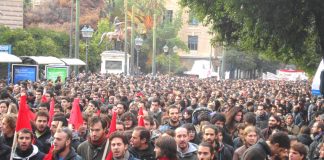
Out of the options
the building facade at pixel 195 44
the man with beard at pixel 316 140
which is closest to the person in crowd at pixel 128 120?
the man with beard at pixel 316 140

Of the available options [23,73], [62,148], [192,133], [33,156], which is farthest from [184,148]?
[23,73]

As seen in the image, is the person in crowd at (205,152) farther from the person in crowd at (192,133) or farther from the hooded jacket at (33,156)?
the hooded jacket at (33,156)

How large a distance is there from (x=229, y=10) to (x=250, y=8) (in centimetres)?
104

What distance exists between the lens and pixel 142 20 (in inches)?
Result: 3465

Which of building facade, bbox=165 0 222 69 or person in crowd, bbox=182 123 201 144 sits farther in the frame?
building facade, bbox=165 0 222 69

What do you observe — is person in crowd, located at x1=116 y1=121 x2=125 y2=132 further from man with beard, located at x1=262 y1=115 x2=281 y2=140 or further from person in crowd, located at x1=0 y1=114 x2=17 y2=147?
man with beard, located at x1=262 y1=115 x2=281 y2=140

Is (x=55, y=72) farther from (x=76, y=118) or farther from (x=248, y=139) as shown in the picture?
(x=248, y=139)

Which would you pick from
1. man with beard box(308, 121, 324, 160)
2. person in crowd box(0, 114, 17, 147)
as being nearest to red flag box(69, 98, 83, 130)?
person in crowd box(0, 114, 17, 147)

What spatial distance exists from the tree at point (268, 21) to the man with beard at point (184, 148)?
11414 mm

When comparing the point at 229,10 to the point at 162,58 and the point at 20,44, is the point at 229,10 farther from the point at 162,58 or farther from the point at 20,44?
the point at 162,58

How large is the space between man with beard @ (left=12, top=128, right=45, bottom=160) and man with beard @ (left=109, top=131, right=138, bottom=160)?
962 mm

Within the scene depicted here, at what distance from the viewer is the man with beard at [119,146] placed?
880 centimetres

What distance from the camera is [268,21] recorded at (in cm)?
2175

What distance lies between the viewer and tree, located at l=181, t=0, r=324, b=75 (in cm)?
2131
